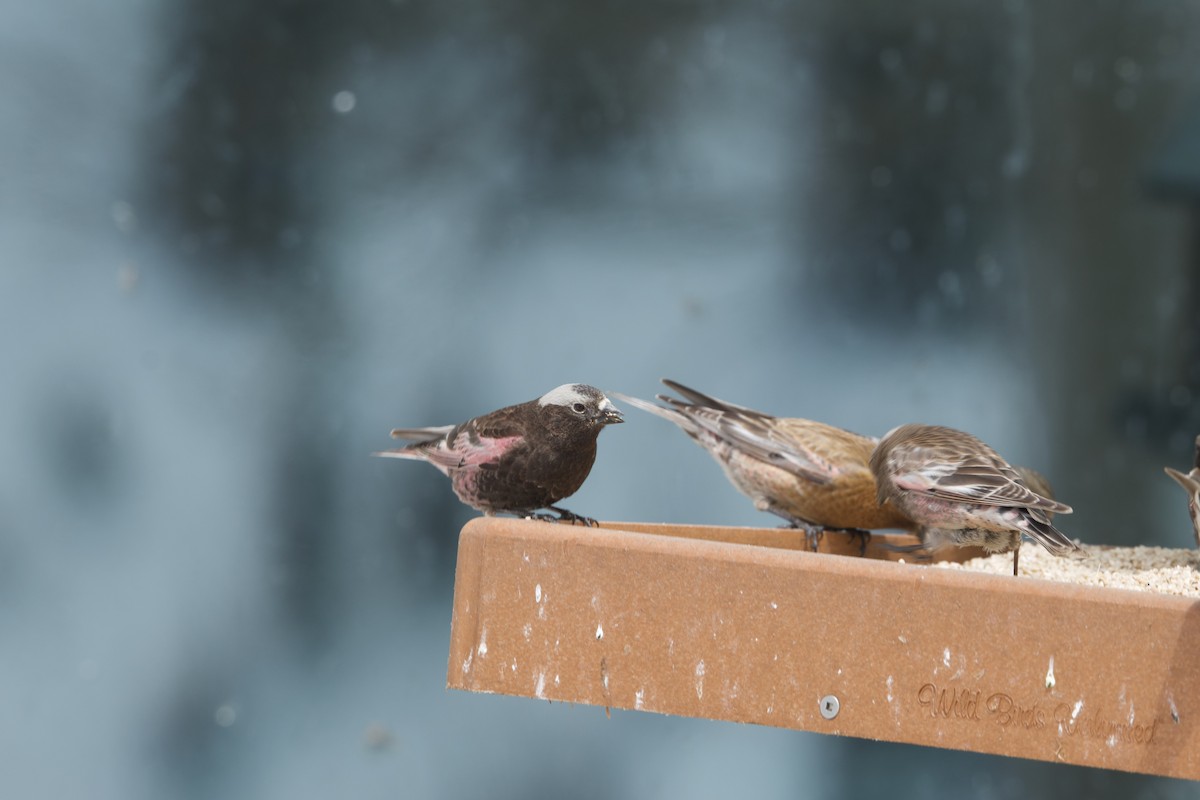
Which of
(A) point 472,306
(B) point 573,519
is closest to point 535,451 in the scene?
(B) point 573,519

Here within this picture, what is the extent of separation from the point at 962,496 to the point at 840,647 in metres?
0.82

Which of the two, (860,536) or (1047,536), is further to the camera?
(860,536)

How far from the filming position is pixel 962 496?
2645mm

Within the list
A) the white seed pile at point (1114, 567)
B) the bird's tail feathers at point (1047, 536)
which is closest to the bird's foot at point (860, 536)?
the white seed pile at point (1114, 567)

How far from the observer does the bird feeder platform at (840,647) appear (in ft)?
6.18

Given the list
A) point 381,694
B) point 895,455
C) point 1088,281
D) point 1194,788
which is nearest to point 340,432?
point 381,694

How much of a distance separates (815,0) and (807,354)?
3.72ft

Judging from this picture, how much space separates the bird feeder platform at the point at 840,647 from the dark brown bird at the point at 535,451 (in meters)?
0.47

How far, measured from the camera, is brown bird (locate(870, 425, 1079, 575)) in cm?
255

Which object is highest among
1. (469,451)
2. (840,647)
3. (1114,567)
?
(469,451)

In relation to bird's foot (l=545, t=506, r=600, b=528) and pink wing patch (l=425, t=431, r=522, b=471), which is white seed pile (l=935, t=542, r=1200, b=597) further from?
pink wing patch (l=425, t=431, r=522, b=471)

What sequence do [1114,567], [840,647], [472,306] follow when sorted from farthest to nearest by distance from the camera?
[472,306]
[1114,567]
[840,647]

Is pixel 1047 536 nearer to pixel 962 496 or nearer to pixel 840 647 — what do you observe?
pixel 962 496

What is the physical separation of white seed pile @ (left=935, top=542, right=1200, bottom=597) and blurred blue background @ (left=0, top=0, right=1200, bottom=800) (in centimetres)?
126
